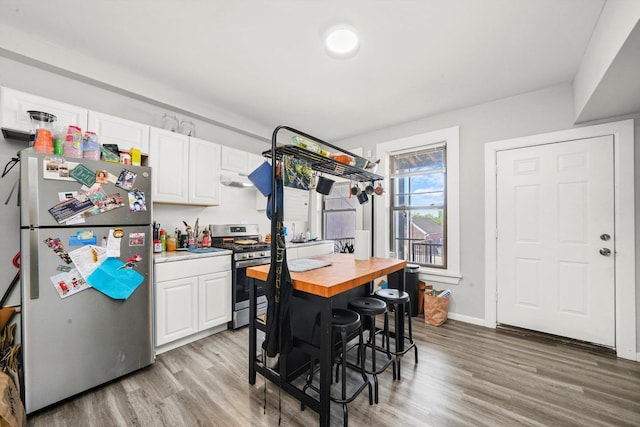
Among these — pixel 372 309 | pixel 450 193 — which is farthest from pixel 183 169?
pixel 450 193

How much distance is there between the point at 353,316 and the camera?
1.78 m

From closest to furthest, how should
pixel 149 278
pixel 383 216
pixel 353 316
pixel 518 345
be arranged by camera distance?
pixel 353 316
pixel 149 278
pixel 518 345
pixel 383 216

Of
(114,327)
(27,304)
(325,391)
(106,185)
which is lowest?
(325,391)

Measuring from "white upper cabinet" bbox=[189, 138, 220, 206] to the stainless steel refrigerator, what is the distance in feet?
2.81

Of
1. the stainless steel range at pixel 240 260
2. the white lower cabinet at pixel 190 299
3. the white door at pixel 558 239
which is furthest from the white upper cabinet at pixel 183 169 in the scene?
the white door at pixel 558 239

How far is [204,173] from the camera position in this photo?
3.09m

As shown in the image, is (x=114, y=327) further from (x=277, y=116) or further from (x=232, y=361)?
(x=277, y=116)

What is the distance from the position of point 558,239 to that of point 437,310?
4.91 ft

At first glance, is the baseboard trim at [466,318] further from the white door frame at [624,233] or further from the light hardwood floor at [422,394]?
the white door frame at [624,233]

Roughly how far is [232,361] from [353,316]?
1.30 meters

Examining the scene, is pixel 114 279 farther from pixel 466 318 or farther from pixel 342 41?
pixel 466 318

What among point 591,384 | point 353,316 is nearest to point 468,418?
point 353,316

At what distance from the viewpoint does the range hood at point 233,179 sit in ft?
10.7

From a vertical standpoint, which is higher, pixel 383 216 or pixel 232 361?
pixel 383 216
